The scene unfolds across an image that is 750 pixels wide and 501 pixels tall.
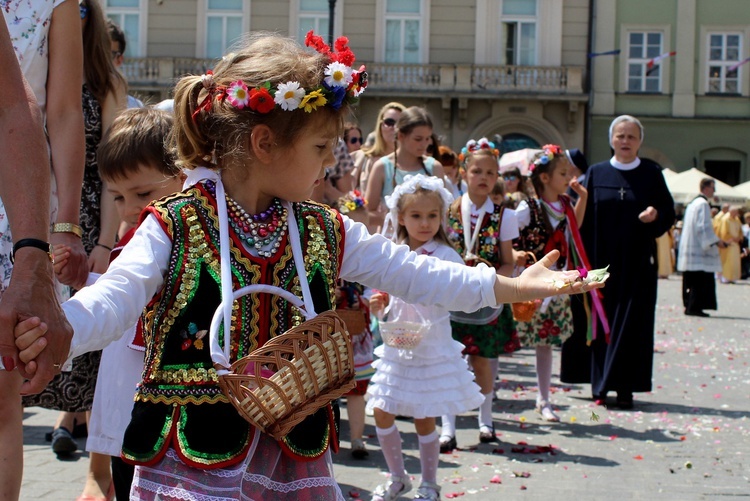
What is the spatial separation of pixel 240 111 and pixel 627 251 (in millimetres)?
6221

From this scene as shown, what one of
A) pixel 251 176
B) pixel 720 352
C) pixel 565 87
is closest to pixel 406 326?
pixel 251 176

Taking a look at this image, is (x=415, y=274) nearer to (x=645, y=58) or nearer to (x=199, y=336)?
(x=199, y=336)

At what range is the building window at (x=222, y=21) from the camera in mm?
32125

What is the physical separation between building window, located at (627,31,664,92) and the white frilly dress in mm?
28042

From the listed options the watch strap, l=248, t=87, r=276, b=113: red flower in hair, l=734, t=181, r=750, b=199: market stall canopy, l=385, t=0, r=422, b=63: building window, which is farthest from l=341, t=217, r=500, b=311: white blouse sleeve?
l=385, t=0, r=422, b=63: building window

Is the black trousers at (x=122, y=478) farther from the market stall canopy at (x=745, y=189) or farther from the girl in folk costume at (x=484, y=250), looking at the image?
the market stall canopy at (x=745, y=189)

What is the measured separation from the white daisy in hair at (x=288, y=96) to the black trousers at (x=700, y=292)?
52.5 ft

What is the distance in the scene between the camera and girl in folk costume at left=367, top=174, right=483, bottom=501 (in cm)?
532

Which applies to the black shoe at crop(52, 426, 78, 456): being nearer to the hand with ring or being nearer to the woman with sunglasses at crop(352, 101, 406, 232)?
the woman with sunglasses at crop(352, 101, 406, 232)

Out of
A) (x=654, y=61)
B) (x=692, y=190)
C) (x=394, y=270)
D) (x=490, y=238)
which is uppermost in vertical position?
(x=654, y=61)

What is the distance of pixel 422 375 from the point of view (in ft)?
18.3

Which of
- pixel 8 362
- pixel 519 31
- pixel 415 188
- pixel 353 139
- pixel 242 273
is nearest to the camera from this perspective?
pixel 8 362

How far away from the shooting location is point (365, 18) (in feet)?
104

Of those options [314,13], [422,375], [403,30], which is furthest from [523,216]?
[314,13]
